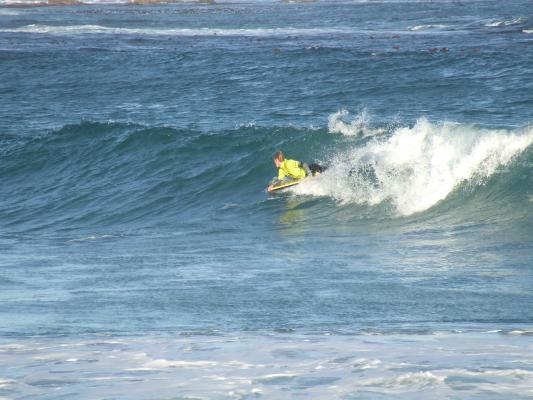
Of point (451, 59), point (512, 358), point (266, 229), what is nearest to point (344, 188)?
point (266, 229)

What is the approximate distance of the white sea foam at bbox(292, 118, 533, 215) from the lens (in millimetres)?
18219

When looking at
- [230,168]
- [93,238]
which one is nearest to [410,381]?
[93,238]

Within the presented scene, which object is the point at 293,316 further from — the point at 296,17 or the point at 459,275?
the point at 296,17

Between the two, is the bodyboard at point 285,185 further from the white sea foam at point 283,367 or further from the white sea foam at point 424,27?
the white sea foam at point 424,27

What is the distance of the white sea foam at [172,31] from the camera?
200 feet

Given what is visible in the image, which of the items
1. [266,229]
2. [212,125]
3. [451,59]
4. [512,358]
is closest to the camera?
[512,358]

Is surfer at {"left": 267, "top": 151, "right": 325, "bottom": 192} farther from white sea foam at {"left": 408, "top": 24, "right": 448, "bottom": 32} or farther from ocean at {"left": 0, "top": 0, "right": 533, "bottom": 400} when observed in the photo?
white sea foam at {"left": 408, "top": 24, "right": 448, "bottom": 32}

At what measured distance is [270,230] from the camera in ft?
56.4

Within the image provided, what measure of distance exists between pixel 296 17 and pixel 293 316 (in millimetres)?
69125

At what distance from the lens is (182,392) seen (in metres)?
6.73

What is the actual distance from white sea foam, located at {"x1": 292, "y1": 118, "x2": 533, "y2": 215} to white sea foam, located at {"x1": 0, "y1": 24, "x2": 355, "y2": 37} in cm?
3991

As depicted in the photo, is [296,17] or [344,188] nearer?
[344,188]

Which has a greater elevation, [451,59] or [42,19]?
[42,19]

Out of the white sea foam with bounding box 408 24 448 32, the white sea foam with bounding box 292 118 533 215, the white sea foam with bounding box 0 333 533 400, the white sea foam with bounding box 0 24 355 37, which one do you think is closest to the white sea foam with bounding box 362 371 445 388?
the white sea foam with bounding box 0 333 533 400
